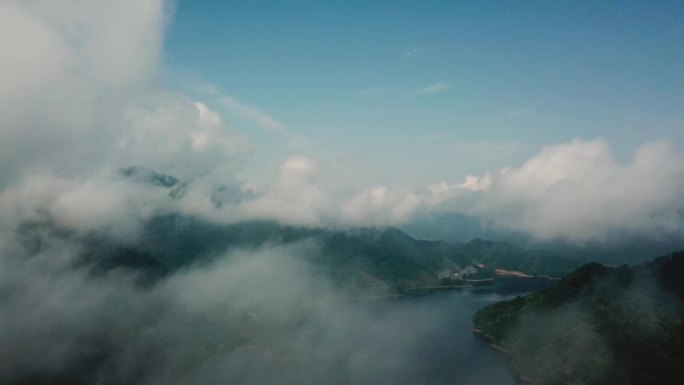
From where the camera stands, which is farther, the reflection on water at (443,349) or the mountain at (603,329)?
the reflection on water at (443,349)

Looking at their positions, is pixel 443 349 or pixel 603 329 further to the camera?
pixel 443 349

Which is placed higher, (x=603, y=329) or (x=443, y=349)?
(x=603, y=329)

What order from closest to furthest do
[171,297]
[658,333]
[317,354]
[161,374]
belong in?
[658,333], [161,374], [317,354], [171,297]

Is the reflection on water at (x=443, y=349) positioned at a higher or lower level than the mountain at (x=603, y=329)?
lower

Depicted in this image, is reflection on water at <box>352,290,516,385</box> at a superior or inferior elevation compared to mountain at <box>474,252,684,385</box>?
inferior

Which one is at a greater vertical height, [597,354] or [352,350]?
[597,354]

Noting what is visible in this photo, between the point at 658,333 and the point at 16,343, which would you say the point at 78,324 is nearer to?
the point at 16,343

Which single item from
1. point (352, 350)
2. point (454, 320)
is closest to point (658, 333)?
point (352, 350)

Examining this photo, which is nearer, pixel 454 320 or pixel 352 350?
pixel 352 350
